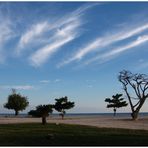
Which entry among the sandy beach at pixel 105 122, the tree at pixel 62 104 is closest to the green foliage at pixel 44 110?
the sandy beach at pixel 105 122

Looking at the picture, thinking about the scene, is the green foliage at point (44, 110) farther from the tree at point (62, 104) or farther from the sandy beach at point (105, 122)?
the tree at point (62, 104)

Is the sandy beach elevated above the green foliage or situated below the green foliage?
below

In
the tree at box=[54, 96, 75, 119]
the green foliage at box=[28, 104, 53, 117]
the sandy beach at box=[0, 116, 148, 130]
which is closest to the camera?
the sandy beach at box=[0, 116, 148, 130]

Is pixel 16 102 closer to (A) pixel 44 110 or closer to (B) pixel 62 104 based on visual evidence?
(B) pixel 62 104

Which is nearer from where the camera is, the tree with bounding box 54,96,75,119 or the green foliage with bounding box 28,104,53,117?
the green foliage with bounding box 28,104,53,117

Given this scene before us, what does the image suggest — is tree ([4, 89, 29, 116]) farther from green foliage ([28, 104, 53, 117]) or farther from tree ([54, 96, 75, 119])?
green foliage ([28, 104, 53, 117])

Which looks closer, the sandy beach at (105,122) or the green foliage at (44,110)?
the sandy beach at (105,122)

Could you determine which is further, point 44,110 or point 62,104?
point 62,104

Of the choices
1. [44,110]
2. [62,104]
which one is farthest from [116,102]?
[44,110]

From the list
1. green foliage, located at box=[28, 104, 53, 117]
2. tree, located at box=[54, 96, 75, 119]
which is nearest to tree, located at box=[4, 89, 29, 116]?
tree, located at box=[54, 96, 75, 119]

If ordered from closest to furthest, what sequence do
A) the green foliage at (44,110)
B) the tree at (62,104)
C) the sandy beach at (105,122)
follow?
the sandy beach at (105,122) < the green foliage at (44,110) < the tree at (62,104)

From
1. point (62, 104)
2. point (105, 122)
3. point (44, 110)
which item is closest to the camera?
point (44, 110)

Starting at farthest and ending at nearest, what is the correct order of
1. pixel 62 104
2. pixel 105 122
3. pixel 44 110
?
1. pixel 62 104
2. pixel 105 122
3. pixel 44 110

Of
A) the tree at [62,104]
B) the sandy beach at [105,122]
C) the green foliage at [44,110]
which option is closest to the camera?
the sandy beach at [105,122]
